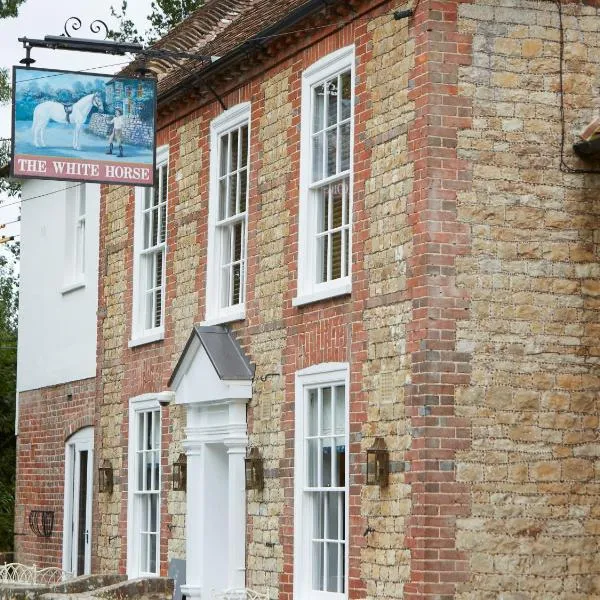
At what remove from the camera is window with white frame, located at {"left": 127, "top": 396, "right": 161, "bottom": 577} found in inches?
746

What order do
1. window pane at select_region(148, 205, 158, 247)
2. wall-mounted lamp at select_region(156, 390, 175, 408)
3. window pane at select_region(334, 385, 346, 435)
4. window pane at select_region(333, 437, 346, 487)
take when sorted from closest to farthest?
1. window pane at select_region(333, 437, 346, 487)
2. window pane at select_region(334, 385, 346, 435)
3. wall-mounted lamp at select_region(156, 390, 175, 408)
4. window pane at select_region(148, 205, 158, 247)

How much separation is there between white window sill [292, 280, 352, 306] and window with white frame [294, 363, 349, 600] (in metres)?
0.65

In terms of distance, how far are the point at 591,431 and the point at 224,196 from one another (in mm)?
5942

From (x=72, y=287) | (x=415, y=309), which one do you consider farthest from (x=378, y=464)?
(x=72, y=287)

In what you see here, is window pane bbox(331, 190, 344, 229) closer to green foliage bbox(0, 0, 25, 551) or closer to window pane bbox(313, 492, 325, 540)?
window pane bbox(313, 492, 325, 540)

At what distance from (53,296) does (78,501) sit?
3237 mm

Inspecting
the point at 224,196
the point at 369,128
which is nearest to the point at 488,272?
the point at 369,128

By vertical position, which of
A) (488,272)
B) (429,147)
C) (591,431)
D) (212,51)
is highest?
(212,51)

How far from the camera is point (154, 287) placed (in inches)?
766

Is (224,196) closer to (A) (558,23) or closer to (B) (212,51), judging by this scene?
(B) (212,51)

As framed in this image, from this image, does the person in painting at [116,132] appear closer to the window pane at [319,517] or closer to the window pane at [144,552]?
the window pane at [319,517]

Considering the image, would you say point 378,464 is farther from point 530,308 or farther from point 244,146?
point 244,146

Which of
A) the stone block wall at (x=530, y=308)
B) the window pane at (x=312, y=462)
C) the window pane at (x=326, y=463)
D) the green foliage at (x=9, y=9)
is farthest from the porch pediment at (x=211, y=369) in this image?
the green foliage at (x=9, y=9)

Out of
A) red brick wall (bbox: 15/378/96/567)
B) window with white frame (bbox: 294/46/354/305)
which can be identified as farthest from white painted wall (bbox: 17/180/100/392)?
window with white frame (bbox: 294/46/354/305)
